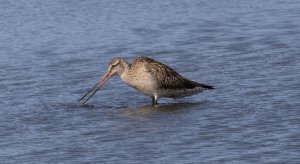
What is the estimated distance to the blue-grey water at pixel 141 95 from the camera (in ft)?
36.4

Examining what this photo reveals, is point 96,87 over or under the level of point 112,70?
under

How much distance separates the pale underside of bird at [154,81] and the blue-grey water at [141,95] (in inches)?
7.0

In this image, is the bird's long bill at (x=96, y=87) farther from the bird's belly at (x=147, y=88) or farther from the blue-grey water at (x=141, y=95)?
the bird's belly at (x=147, y=88)

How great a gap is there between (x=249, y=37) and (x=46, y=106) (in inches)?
229

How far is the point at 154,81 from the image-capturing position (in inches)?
558

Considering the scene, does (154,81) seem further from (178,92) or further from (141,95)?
(141,95)

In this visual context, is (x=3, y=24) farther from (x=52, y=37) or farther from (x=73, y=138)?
(x=73, y=138)

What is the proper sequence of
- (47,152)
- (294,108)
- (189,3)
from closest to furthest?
(47,152) < (294,108) < (189,3)

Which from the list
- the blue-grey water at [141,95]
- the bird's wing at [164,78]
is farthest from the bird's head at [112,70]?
the bird's wing at [164,78]

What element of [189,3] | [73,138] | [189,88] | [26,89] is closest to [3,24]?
[189,3]

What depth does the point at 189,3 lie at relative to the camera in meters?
22.5

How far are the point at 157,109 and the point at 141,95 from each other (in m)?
1.22

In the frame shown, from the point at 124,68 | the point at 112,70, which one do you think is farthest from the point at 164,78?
the point at 112,70

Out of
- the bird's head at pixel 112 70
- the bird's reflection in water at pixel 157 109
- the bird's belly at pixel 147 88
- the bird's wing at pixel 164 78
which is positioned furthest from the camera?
the bird's head at pixel 112 70
